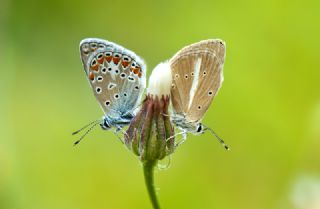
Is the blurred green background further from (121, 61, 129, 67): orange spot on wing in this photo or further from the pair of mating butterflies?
(121, 61, 129, 67): orange spot on wing

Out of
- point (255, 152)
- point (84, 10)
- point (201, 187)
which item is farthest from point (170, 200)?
point (84, 10)

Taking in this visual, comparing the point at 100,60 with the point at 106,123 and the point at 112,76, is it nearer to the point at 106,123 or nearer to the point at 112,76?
the point at 112,76

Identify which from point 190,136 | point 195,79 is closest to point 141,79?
point 195,79

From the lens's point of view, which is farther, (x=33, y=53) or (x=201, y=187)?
(x=33, y=53)

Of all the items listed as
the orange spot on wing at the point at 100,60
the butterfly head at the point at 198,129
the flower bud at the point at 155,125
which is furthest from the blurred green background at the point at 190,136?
the orange spot on wing at the point at 100,60

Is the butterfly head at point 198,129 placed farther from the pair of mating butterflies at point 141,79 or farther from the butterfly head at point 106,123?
the butterfly head at point 106,123

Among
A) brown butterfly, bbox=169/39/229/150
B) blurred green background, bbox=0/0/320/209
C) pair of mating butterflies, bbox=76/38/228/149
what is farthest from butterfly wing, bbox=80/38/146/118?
blurred green background, bbox=0/0/320/209

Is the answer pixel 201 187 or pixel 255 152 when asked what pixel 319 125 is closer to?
pixel 255 152

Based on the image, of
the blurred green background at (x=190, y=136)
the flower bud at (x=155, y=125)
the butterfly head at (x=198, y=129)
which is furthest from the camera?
the blurred green background at (x=190, y=136)
